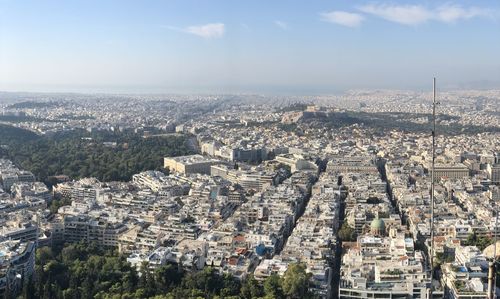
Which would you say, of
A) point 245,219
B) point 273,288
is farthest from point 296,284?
point 245,219

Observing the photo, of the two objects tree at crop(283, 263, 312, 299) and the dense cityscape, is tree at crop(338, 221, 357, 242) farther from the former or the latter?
tree at crop(283, 263, 312, 299)

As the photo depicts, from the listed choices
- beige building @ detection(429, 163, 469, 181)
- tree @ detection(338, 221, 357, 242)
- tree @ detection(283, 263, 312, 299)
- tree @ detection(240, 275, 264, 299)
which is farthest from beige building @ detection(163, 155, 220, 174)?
tree @ detection(283, 263, 312, 299)

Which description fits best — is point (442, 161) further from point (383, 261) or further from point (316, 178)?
point (383, 261)

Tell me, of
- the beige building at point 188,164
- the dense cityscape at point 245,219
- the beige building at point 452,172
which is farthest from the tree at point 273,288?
the beige building at point 452,172

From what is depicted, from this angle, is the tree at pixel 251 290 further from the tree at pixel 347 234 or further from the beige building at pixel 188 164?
the beige building at pixel 188 164

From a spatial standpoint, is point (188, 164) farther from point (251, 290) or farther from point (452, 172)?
point (251, 290)
